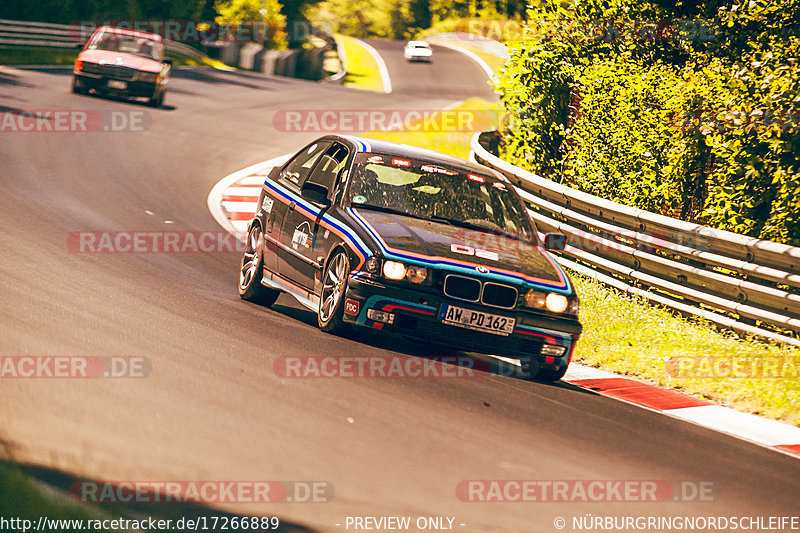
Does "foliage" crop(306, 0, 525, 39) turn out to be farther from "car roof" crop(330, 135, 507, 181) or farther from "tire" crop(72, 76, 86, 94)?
"car roof" crop(330, 135, 507, 181)

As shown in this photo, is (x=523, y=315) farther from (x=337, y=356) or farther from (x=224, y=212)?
(x=224, y=212)

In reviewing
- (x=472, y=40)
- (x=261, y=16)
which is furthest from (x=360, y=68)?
(x=472, y=40)

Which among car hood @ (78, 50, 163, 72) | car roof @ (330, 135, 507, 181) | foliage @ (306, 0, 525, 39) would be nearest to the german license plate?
car roof @ (330, 135, 507, 181)

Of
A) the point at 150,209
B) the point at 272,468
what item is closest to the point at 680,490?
the point at 272,468

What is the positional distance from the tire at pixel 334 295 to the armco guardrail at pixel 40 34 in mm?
30001

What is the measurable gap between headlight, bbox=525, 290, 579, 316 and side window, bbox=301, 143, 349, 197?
6.86 ft

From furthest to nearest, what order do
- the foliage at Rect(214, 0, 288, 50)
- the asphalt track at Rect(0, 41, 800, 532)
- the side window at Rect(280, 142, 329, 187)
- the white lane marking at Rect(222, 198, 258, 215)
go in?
the foliage at Rect(214, 0, 288, 50) < the white lane marking at Rect(222, 198, 258, 215) < the side window at Rect(280, 142, 329, 187) < the asphalt track at Rect(0, 41, 800, 532)

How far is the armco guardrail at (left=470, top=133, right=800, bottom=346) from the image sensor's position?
9414 mm

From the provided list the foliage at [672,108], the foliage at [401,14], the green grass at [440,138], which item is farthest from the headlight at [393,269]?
the foliage at [401,14]

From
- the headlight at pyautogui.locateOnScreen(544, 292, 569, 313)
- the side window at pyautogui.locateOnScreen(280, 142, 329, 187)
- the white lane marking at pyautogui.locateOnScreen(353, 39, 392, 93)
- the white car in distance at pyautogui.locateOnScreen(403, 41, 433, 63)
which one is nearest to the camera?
the headlight at pyautogui.locateOnScreen(544, 292, 569, 313)

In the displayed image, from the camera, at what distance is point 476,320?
7.69 m

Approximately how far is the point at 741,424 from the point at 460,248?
2.40m

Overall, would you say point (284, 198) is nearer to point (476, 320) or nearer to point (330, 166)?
point (330, 166)

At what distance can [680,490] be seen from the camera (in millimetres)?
5684
